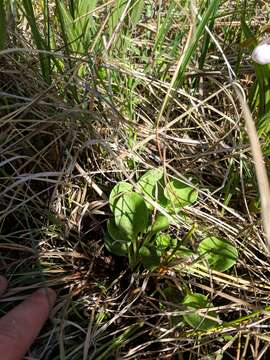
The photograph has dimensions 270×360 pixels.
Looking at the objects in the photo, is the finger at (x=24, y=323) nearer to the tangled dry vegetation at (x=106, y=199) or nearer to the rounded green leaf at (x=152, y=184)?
the tangled dry vegetation at (x=106, y=199)

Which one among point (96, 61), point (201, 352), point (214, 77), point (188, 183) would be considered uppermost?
point (96, 61)

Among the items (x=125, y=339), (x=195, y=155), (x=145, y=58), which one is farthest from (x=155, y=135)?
(x=125, y=339)

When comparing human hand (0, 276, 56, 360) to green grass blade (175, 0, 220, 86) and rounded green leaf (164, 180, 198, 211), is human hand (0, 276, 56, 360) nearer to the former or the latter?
rounded green leaf (164, 180, 198, 211)

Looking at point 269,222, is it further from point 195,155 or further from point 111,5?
point 111,5

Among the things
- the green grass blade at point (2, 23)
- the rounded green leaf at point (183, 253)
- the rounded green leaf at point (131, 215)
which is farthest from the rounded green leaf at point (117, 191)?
the green grass blade at point (2, 23)

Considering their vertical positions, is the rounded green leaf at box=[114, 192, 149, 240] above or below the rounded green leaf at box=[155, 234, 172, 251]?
above

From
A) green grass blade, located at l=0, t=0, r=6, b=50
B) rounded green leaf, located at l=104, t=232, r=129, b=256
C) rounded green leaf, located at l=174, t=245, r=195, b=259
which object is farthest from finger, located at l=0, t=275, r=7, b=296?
green grass blade, located at l=0, t=0, r=6, b=50
